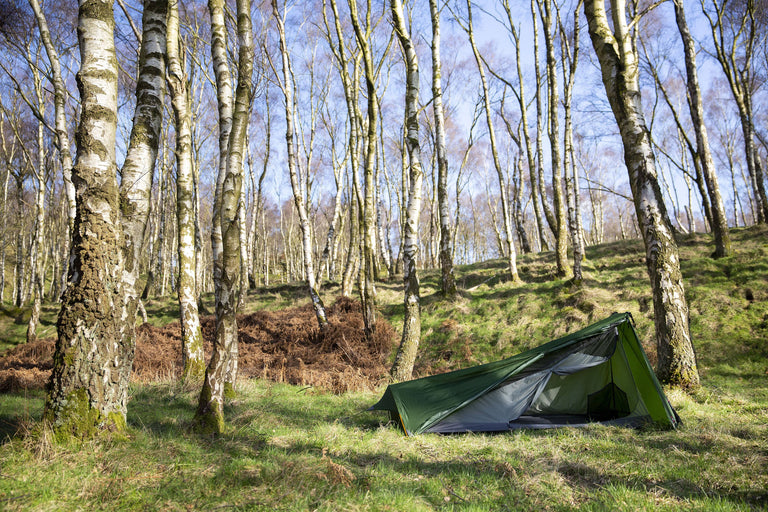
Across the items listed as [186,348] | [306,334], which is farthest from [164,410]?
[306,334]

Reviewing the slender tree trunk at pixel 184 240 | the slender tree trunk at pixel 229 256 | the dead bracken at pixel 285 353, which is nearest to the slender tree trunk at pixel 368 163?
the dead bracken at pixel 285 353

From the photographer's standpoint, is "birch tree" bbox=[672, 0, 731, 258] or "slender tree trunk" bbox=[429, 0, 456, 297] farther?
"birch tree" bbox=[672, 0, 731, 258]

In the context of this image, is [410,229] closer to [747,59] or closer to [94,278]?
[94,278]

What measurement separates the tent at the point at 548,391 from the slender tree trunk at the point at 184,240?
384 cm

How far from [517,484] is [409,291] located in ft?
16.0

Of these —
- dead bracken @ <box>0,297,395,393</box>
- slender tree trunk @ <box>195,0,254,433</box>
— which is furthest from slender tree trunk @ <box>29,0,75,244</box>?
slender tree trunk @ <box>195,0,254,433</box>

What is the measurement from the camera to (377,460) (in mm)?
3980

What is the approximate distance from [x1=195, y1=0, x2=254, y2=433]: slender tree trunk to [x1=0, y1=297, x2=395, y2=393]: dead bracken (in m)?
3.48

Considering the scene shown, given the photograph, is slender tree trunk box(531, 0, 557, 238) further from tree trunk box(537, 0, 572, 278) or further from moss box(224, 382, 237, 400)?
moss box(224, 382, 237, 400)

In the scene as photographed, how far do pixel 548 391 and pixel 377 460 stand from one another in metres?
3.12

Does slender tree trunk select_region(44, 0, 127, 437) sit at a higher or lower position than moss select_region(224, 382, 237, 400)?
higher

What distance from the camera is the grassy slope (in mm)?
2846

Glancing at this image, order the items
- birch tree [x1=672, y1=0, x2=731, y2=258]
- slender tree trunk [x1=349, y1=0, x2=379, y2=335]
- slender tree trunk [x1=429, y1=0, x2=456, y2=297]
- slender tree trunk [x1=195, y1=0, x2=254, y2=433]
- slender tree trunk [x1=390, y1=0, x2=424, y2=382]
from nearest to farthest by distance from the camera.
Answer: slender tree trunk [x1=195, y1=0, x2=254, y2=433] < slender tree trunk [x1=390, y1=0, x2=424, y2=382] < slender tree trunk [x1=349, y1=0, x2=379, y2=335] < slender tree trunk [x1=429, y1=0, x2=456, y2=297] < birch tree [x1=672, y1=0, x2=731, y2=258]

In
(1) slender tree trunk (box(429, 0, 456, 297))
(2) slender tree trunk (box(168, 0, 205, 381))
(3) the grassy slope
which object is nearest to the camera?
(3) the grassy slope
